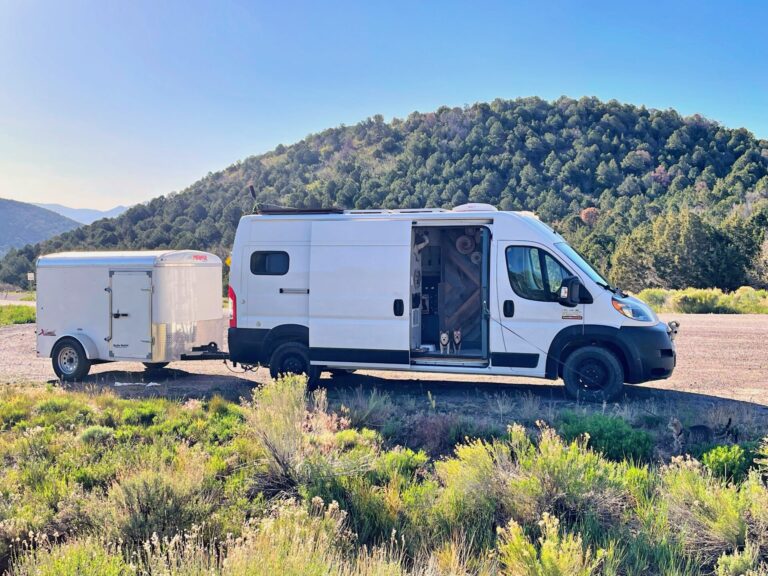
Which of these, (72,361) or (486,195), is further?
(486,195)

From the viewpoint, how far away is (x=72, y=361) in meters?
12.2

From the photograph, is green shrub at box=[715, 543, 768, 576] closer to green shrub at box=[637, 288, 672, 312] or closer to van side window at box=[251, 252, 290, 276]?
van side window at box=[251, 252, 290, 276]

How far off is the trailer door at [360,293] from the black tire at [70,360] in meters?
4.82

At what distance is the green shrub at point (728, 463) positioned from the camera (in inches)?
227

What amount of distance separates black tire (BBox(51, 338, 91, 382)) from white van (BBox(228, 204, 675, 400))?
339 cm

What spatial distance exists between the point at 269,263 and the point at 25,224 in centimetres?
16424

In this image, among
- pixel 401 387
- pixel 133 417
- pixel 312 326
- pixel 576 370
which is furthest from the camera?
pixel 401 387

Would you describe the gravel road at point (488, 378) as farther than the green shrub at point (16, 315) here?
No

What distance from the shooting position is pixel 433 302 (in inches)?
445

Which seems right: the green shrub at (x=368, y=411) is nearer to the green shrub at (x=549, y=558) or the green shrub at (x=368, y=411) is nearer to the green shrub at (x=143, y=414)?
the green shrub at (x=143, y=414)

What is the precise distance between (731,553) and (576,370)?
4.61 meters

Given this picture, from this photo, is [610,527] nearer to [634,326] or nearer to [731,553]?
[731,553]

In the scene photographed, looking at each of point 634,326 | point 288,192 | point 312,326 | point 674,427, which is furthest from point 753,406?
point 288,192

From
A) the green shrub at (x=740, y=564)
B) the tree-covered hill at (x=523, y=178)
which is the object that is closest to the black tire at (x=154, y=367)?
the green shrub at (x=740, y=564)
